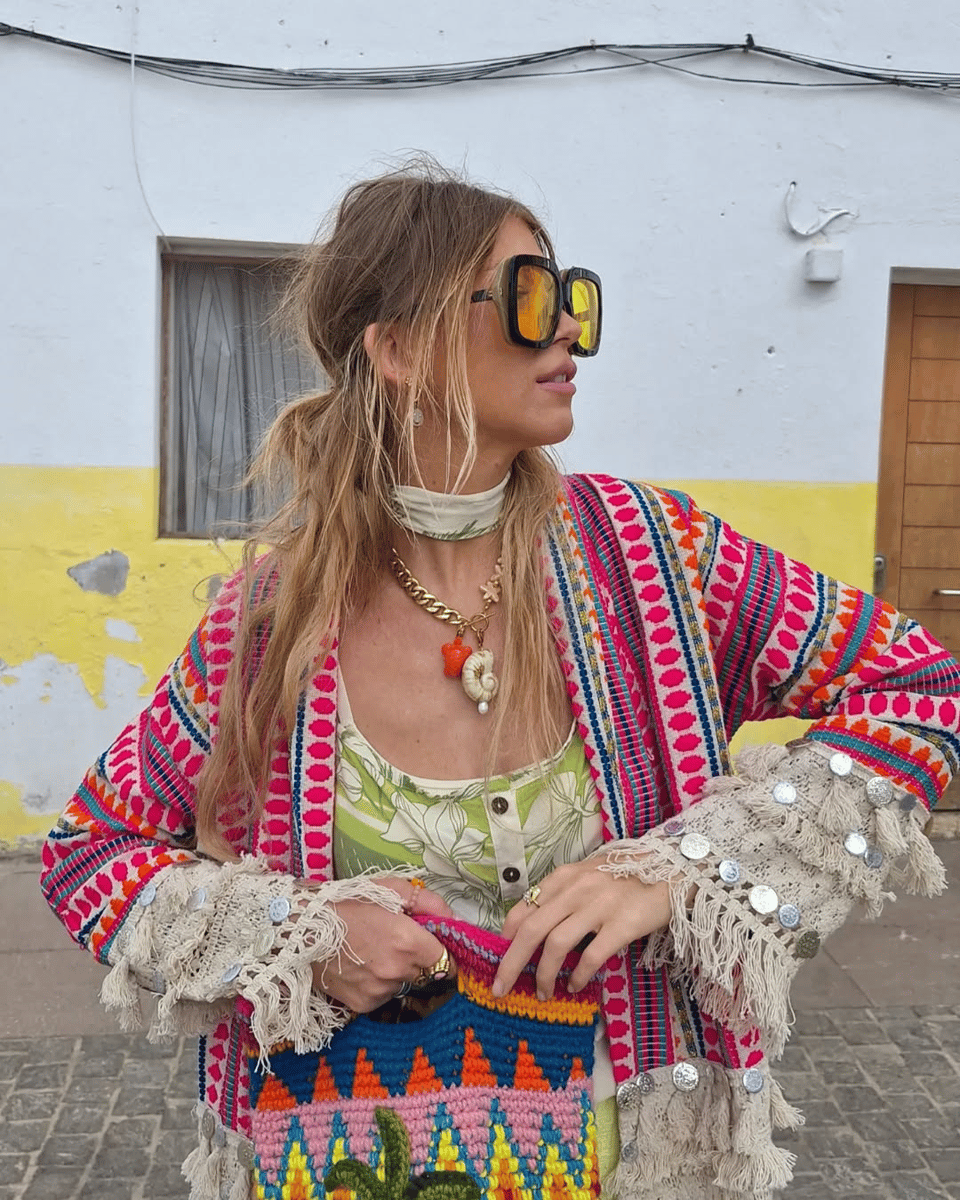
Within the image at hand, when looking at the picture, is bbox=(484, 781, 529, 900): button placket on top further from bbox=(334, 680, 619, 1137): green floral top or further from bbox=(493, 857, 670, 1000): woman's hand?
bbox=(493, 857, 670, 1000): woman's hand

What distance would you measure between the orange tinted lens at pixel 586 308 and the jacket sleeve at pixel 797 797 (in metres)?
0.30

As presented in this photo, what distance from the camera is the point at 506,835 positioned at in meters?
1.37

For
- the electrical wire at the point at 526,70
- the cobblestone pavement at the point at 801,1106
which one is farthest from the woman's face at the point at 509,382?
the electrical wire at the point at 526,70

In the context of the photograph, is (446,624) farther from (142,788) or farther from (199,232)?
(199,232)

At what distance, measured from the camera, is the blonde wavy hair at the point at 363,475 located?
1.42 meters

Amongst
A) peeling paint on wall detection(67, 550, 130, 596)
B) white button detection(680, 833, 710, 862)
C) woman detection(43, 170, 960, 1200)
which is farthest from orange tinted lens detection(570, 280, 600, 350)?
peeling paint on wall detection(67, 550, 130, 596)

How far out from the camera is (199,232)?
4.72 meters

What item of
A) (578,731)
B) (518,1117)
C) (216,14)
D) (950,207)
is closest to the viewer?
(518,1117)

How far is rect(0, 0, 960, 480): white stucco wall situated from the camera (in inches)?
183

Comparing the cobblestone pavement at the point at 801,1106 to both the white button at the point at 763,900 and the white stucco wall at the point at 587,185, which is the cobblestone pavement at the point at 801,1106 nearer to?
the white button at the point at 763,900

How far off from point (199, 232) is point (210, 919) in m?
4.09

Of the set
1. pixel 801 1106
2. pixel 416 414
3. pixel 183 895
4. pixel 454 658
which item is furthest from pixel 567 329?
pixel 801 1106

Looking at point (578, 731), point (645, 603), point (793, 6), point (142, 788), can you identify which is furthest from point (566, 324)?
point (793, 6)

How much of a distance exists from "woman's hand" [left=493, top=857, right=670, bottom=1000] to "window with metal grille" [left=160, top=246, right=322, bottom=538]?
381cm
